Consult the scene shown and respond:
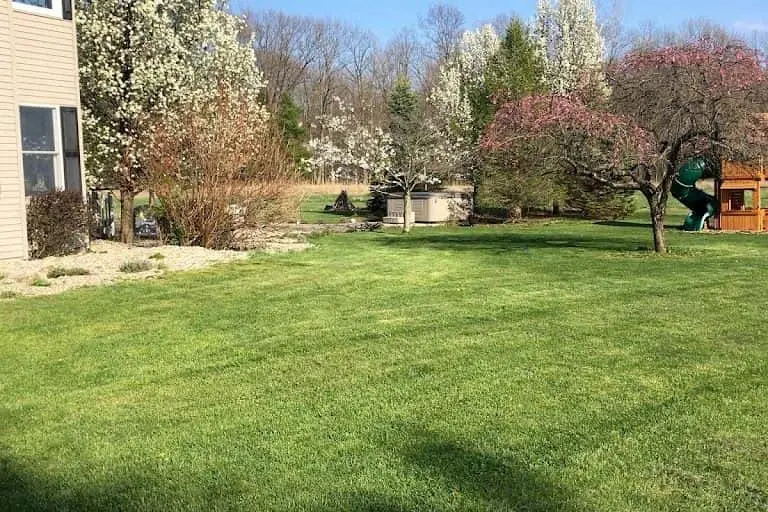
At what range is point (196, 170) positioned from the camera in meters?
A: 13.4

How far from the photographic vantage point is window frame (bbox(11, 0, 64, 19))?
1151cm

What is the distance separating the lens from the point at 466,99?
31734 millimetres

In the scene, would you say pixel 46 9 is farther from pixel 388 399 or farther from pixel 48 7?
pixel 388 399

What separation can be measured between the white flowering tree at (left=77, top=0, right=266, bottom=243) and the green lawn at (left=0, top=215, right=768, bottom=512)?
664 cm

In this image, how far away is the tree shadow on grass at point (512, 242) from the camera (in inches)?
583

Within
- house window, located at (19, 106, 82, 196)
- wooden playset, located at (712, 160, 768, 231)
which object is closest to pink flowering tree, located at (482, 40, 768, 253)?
house window, located at (19, 106, 82, 196)

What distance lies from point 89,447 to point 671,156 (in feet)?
35.9

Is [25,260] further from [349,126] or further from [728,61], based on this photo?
[349,126]

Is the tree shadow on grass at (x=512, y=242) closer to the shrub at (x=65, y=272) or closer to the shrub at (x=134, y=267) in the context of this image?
the shrub at (x=134, y=267)

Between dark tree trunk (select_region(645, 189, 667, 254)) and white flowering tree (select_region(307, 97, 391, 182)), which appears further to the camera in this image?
white flowering tree (select_region(307, 97, 391, 182))

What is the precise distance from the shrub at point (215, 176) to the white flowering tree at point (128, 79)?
903 millimetres

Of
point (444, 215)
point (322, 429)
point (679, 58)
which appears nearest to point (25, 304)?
point (322, 429)

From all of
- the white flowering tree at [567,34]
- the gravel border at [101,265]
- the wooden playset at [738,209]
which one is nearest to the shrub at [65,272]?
the gravel border at [101,265]

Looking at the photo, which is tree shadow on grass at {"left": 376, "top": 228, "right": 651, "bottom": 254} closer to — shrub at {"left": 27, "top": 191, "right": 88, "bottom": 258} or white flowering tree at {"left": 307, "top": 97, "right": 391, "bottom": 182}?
white flowering tree at {"left": 307, "top": 97, "right": 391, "bottom": 182}
